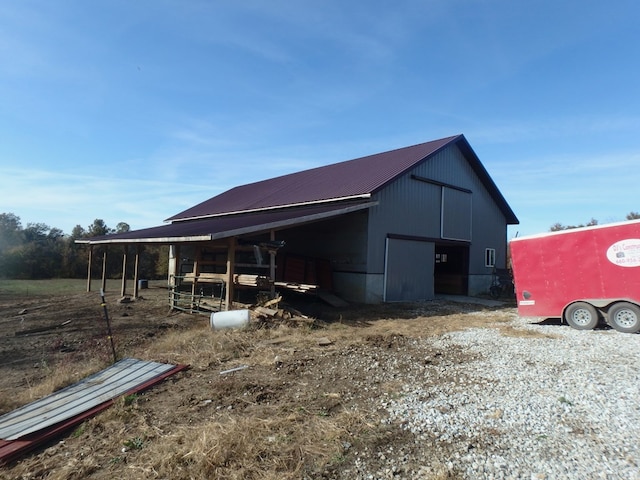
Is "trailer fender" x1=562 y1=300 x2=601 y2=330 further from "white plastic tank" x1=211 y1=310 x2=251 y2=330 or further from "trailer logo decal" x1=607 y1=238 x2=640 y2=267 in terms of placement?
"white plastic tank" x1=211 y1=310 x2=251 y2=330

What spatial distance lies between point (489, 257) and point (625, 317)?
11510 millimetres

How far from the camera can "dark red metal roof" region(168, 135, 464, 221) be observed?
15703 mm

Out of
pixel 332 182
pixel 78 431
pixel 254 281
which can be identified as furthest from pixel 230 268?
pixel 332 182

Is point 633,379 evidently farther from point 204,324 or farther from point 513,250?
point 204,324

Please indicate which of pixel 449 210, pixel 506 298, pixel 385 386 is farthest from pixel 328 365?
pixel 506 298

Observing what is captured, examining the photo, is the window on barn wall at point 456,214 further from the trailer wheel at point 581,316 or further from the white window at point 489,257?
the trailer wheel at point 581,316

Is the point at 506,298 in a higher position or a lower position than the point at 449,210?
lower

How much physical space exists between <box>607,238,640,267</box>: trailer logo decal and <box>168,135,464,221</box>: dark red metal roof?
7254mm

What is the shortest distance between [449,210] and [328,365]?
43.7 ft

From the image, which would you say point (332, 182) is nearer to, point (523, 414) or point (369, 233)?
point (369, 233)

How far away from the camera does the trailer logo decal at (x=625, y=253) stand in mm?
9117

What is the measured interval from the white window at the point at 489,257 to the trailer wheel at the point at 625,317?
1103 cm

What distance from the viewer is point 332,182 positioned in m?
18.4

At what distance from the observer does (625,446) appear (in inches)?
146
